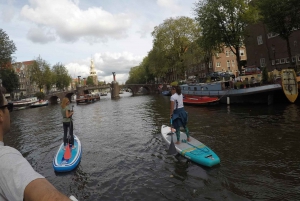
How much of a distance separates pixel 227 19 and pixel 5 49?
44.1m

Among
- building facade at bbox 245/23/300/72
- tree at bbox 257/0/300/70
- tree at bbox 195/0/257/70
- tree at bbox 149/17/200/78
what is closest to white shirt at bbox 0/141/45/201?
tree at bbox 257/0/300/70

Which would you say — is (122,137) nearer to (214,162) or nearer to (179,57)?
(214,162)

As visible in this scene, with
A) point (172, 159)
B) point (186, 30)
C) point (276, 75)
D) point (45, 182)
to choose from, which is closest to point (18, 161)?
point (45, 182)

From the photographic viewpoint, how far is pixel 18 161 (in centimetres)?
145

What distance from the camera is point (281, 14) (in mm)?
24953

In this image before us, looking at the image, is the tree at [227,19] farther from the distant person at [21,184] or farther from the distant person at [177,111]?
the distant person at [21,184]

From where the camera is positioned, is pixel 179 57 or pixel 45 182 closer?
pixel 45 182

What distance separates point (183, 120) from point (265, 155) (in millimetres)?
3371

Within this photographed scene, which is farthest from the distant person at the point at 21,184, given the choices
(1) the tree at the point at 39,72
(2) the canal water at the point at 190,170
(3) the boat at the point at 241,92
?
(1) the tree at the point at 39,72

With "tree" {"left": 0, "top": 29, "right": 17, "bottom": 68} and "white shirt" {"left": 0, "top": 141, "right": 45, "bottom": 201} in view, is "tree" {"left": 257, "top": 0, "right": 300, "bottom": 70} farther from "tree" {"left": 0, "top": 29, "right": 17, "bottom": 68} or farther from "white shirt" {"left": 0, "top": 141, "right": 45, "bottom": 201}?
"tree" {"left": 0, "top": 29, "right": 17, "bottom": 68}

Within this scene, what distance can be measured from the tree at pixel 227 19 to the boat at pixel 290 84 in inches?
431

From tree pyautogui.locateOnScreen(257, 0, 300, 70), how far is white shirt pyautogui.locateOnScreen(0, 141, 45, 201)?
2891 cm

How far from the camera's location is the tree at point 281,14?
24.1 meters

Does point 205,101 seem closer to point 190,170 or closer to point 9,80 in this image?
point 190,170
